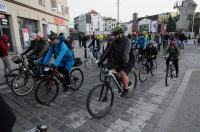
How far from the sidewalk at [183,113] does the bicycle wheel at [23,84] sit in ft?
13.8

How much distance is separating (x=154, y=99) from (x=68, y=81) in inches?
109

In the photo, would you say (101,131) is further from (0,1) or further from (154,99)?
(0,1)

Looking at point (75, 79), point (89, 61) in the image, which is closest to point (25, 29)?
point (89, 61)

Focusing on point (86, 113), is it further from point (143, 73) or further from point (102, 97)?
point (143, 73)

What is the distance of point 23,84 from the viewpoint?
5.86 meters

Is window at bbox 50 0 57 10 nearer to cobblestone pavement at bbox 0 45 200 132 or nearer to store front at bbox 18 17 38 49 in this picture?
store front at bbox 18 17 38 49

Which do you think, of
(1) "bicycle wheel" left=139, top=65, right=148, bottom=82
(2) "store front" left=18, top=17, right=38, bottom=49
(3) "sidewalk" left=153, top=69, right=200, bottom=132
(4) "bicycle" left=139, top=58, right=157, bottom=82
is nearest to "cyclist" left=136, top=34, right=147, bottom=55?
(4) "bicycle" left=139, top=58, right=157, bottom=82

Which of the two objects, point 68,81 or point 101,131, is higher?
point 68,81

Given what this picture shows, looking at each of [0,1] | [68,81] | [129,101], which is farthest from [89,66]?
[0,1]

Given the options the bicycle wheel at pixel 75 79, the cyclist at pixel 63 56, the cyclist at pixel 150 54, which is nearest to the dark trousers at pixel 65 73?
the cyclist at pixel 63 56

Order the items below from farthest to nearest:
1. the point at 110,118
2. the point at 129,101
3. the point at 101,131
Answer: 1. the point at 129,101
2. the point at 110,118
3. the point at 101,131

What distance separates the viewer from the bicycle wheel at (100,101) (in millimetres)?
3958

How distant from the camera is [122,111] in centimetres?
437

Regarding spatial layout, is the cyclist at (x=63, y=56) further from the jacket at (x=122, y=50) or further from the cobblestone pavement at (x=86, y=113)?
the jacket at (x=122, y=50)
